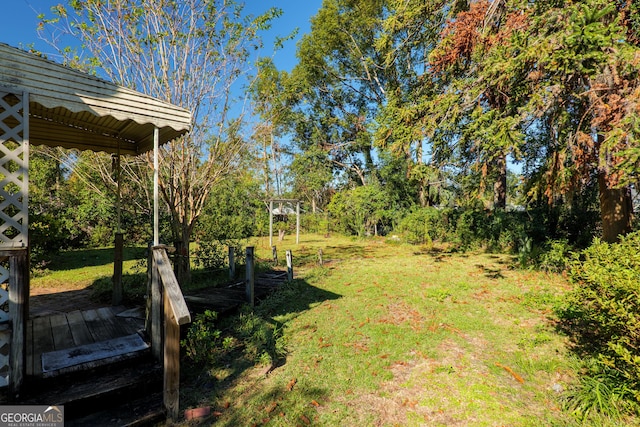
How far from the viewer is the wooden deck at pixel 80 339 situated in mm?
3131

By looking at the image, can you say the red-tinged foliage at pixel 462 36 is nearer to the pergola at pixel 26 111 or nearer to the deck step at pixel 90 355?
the pergola at pixel 26 111

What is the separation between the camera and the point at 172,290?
9.93 feet

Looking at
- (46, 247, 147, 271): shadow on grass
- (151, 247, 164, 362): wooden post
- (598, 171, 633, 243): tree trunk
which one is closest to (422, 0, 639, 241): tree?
(598, 171, 633, 243): tree trunk

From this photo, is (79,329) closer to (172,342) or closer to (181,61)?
(172,342)

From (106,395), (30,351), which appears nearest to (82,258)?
(30,351)

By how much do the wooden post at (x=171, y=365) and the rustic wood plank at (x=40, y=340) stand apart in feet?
3.99

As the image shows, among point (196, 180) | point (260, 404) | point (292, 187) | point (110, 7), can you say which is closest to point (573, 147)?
point (260, 404)

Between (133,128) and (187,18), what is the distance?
137 inches

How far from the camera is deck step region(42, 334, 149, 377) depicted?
10.0 feet

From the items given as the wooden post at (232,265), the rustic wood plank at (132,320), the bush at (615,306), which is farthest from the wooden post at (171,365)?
the wooden post at (232,265)

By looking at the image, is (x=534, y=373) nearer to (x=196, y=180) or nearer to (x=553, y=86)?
(x=553, y=86)

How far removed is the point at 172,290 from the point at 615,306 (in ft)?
14.3

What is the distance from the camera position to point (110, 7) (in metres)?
6.26

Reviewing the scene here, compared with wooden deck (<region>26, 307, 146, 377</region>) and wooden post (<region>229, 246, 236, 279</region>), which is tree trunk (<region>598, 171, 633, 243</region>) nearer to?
wooden post (<region>229, 246, 236, 279</region>)
